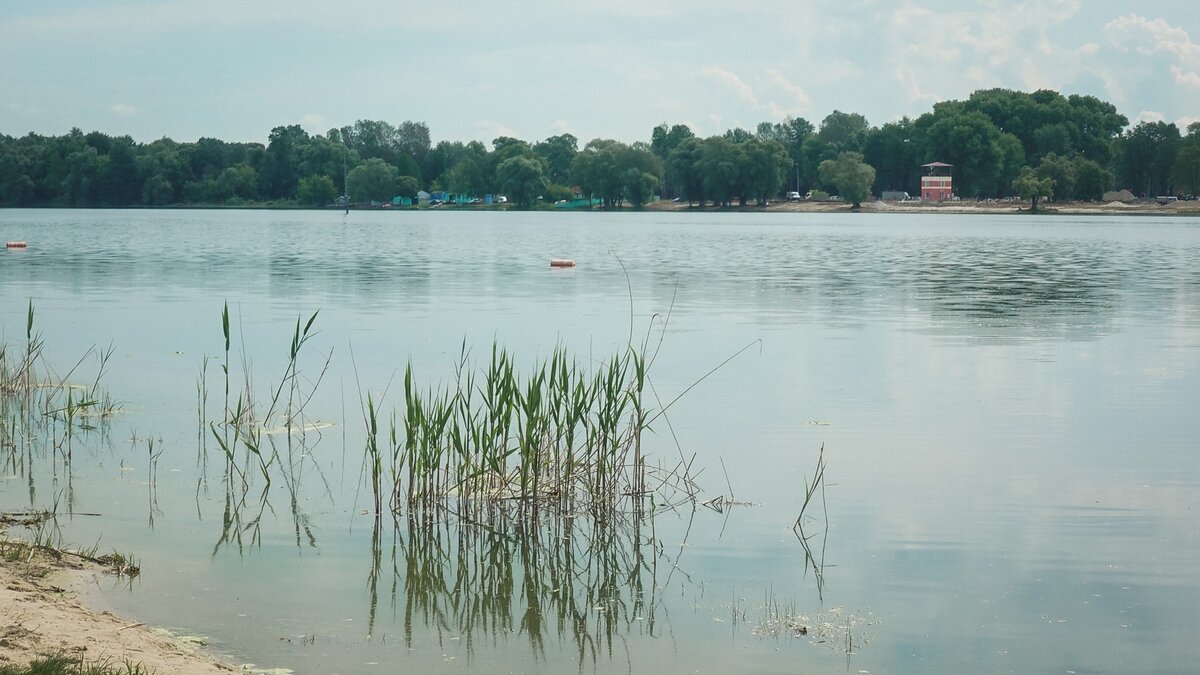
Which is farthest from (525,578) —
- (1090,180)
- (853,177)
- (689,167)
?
(1090,180)

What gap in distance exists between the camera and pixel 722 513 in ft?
35.6

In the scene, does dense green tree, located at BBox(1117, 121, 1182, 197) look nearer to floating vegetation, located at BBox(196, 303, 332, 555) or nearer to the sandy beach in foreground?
floating vegetation, located at BBox(196, 303, 332, 555)

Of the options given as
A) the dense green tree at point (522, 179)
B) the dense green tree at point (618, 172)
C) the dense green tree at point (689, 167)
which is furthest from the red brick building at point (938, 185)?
the dense green tree at point (522, 179)

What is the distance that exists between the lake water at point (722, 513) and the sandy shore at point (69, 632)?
14.0 inches

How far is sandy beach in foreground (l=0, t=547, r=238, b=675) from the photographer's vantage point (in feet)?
20.9

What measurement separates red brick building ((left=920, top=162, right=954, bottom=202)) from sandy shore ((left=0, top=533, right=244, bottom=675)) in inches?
7170

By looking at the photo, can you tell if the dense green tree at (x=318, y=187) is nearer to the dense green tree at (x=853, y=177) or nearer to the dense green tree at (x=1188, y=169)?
the dense green tree at (x=853, y=177)

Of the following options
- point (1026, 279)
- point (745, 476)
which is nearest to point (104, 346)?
point (745, 476)

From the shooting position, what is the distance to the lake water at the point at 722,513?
7.81 metres

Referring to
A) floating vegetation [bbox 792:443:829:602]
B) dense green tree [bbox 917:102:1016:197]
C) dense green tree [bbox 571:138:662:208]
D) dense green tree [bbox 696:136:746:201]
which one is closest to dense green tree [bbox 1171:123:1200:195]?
dense green tree [bbox 917:102:1016:197]

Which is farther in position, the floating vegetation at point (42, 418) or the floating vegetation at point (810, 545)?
the floating vegetation at point (42, 418)

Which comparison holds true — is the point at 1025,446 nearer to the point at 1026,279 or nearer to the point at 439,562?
the point at 439,562

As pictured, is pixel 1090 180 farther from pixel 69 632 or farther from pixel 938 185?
pixel 69 632

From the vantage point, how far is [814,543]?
9.86 m
